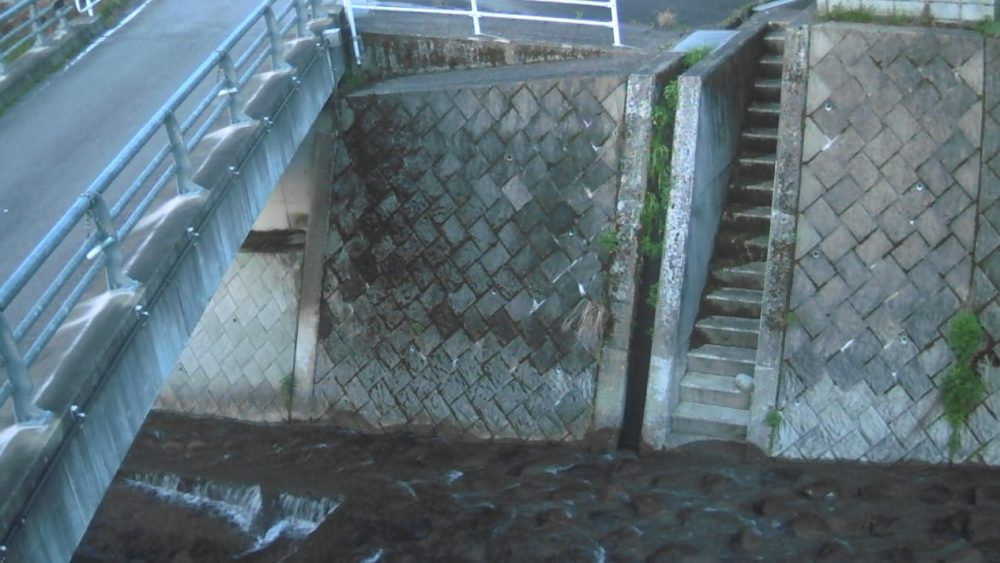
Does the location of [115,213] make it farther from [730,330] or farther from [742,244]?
[742,244]

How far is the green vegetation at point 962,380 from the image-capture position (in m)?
11.2

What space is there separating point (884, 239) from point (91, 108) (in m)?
7.65

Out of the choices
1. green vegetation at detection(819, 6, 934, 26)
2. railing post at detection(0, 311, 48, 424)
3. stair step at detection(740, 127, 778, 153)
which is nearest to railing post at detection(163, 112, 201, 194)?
railing post at detection(0, 311, 48, 424)

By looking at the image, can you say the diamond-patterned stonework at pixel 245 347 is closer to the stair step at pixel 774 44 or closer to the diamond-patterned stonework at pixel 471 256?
the diamond-patterned stonework at pixel 471 256

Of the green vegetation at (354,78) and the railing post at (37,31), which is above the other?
the railing post at (37,31)

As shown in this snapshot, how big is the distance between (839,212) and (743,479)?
8.90 ft

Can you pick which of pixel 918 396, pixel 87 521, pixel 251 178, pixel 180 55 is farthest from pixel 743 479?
pixel 180 55

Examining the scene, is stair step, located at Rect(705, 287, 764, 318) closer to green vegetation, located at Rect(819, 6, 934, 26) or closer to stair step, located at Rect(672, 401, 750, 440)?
stair step, located at Rect(672, 401, 750, 440)

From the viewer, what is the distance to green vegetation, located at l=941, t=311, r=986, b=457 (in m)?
11.2

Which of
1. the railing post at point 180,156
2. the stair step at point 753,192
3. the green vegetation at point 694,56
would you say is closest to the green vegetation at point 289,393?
the railing post at point 180,156

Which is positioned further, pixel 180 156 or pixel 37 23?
pixel 37 23

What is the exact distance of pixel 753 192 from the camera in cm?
1297

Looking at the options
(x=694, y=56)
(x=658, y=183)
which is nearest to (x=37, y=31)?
(x=658, y=183)

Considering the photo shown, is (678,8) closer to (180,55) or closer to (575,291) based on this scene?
(575,291)
